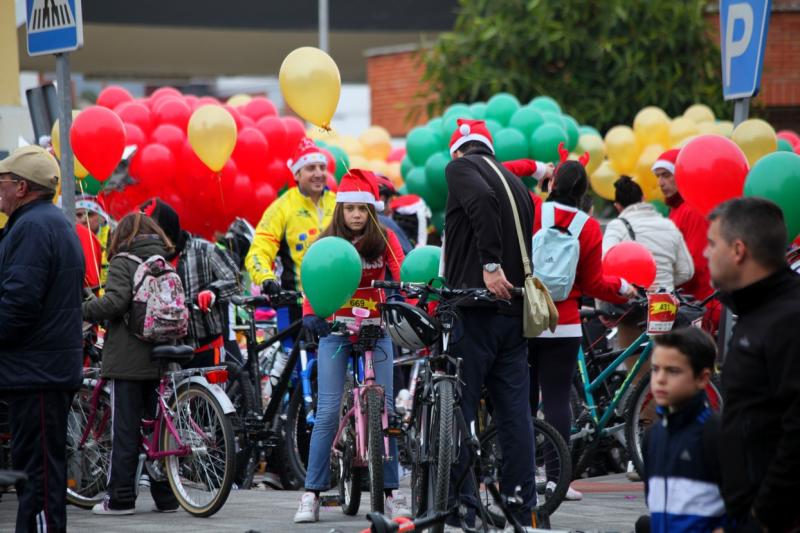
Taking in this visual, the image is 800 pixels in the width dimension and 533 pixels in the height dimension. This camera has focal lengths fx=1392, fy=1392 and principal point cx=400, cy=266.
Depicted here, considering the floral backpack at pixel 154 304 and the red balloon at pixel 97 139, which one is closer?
the floral backpack at pixel 154 304

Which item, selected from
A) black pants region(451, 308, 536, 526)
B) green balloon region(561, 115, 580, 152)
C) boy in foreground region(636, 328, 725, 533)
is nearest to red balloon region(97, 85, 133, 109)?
green balloon region(561, 115, 580, 152)

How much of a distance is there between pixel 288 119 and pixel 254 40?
669 inches

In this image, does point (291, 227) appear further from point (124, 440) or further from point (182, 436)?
point (124, 440)

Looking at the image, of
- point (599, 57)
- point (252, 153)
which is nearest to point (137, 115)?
point (252, 153)

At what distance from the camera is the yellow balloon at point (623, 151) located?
52.2 ft

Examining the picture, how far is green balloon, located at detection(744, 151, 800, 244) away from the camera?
7.58m

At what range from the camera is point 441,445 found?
22.4 ft

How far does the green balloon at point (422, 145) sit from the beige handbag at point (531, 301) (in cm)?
755

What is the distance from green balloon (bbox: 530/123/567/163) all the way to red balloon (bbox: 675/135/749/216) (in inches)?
199

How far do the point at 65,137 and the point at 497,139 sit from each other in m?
7.09

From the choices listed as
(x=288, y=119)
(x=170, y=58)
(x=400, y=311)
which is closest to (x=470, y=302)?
(x=400, y=311)

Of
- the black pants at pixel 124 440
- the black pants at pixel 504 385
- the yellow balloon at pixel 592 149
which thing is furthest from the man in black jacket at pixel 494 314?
the yellow balloon at pixel 592 149

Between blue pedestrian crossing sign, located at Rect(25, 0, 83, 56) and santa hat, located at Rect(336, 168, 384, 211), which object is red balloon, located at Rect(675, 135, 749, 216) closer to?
santa hat, located at Rect(336, 168, 384, 211)

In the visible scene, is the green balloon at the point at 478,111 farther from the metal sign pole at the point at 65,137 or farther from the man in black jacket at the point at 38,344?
the man in black jacket at the point at 38,344
